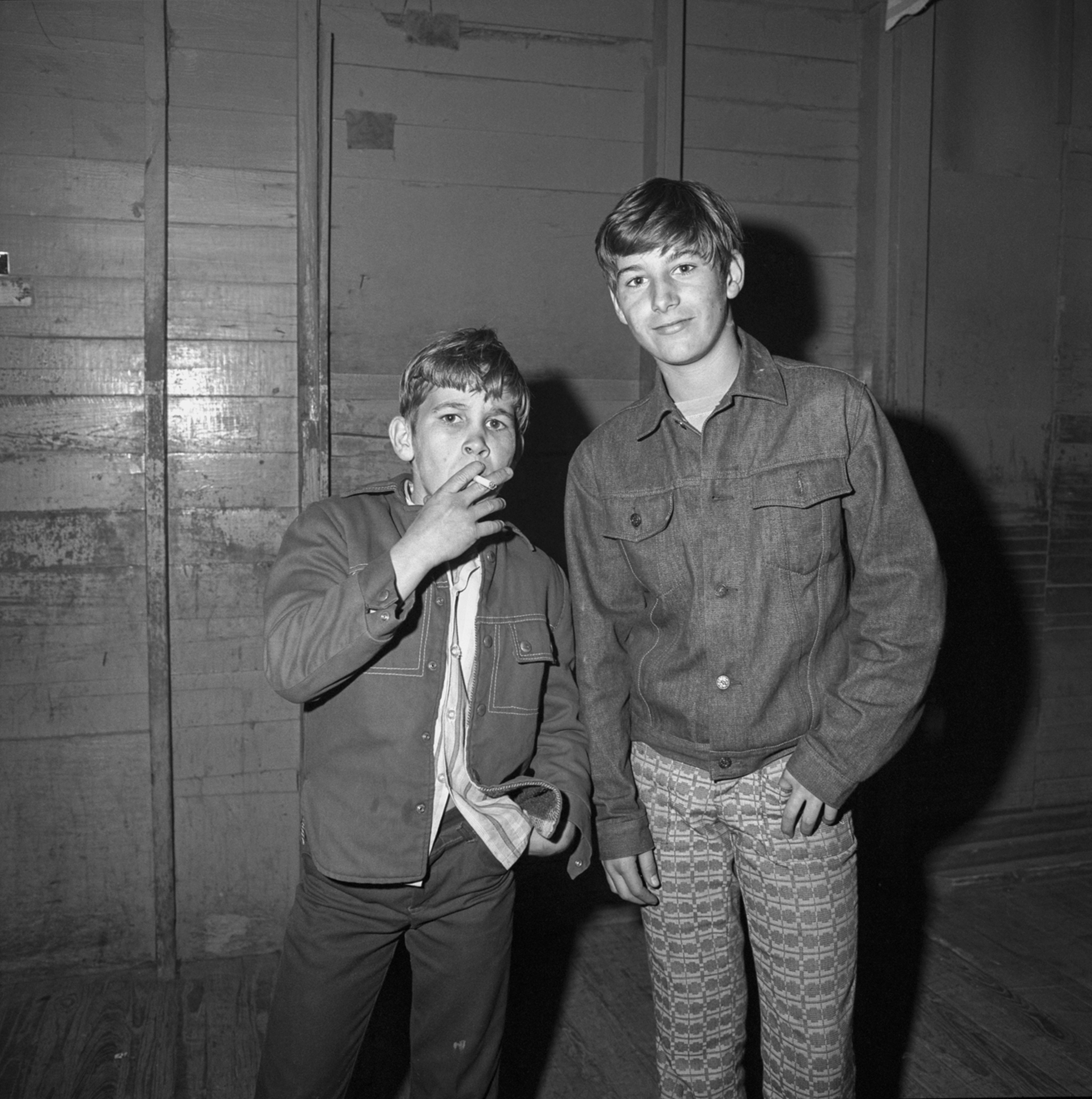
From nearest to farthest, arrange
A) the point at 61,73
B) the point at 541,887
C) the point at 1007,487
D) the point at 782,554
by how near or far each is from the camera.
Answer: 1. the point at 782,554
2. the point at 61,73
3. the point at 541,887
4. the point at 1007,487

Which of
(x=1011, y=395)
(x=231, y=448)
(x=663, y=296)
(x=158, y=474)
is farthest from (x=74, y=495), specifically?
(x=1011, y=395)

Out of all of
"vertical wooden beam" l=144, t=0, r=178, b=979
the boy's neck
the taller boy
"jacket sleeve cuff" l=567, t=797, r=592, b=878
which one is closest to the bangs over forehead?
the taller boy

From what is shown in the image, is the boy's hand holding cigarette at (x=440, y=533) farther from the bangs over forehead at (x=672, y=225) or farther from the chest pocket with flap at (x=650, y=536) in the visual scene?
the bangs over forehead at (x=672, y=225)

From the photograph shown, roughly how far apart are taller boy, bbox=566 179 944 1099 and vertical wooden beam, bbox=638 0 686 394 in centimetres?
114

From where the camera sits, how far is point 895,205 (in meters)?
2.85

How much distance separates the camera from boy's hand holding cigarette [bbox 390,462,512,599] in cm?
146

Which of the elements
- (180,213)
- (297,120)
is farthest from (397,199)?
(180,213)

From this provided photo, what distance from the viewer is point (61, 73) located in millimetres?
2400

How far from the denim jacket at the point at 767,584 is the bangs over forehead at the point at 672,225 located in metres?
0.18

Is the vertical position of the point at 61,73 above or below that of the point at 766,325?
above

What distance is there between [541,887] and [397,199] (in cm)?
197

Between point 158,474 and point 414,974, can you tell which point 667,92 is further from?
point 414,974

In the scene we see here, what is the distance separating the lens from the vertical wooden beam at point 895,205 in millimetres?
2820

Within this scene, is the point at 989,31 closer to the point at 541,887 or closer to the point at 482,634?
the point at 482,634
